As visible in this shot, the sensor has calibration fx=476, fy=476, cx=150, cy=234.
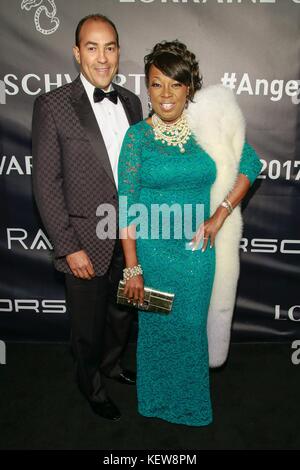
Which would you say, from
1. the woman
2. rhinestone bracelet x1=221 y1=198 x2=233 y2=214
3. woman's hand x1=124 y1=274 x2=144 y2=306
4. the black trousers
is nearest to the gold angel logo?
the woman

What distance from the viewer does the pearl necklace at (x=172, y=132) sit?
1955 millimetres

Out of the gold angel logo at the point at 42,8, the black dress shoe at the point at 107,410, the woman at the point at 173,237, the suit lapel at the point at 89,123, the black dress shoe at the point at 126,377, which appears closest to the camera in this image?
the woman at the point at 173,237

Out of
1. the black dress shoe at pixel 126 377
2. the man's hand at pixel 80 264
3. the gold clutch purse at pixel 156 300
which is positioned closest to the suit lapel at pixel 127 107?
the man's hand at pixel 80 264

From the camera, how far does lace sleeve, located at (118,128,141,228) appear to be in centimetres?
192

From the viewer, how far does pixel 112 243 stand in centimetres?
224

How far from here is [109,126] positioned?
2.15 meters

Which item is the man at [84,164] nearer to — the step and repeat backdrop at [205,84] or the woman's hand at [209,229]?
the woman's hand at [209,229]

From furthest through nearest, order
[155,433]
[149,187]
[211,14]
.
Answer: [211,14]
[155,433]
[149,187]

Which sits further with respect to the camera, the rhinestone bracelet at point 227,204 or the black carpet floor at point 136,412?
the black carpet floor at point 136,412

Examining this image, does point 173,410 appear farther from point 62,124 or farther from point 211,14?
point 211,14

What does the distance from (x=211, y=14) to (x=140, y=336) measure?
5.75ft

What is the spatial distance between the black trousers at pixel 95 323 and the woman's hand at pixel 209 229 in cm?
45

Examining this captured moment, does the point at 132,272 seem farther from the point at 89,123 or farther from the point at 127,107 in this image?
the point at 127,107
